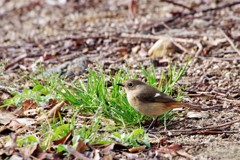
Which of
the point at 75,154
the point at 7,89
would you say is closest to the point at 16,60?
the point at 7,89

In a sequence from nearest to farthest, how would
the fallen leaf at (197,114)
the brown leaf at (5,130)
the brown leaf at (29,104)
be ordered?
1. the brown leaf at (5,130)
2. the fallen leaf at (197,114)
3. the brown leaf at (29,104)

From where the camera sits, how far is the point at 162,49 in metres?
7.51

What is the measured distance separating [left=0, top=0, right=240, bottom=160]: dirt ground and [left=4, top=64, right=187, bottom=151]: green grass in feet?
0.80

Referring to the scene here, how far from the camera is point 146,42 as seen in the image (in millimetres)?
8117

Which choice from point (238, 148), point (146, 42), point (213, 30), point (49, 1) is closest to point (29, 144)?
point (238, 148)

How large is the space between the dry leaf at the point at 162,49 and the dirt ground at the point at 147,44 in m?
0.07

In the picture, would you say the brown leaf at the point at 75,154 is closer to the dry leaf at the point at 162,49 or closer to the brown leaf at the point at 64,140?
the brown leaf at the point at 64,140

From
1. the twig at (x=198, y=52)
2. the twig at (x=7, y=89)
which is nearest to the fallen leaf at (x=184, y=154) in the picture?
the twig at (x=7, y=89)

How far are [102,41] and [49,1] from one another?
293cm

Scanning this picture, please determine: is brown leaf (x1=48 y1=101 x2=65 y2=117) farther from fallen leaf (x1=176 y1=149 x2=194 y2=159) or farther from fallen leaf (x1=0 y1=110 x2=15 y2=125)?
fallen leaf (x1=176 y1=149 x2=194 y2=159)

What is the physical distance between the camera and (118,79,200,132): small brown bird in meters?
4.89

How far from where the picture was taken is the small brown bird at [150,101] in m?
4.89

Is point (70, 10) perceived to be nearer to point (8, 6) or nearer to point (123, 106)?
point (8, 6)

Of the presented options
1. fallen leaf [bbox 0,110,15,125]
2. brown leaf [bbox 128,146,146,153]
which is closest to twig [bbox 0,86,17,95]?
fallen leaf [bbox 0,110,15,125]
